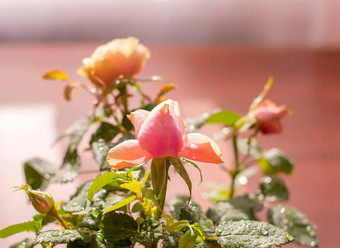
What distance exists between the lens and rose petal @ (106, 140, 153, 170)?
0.35m

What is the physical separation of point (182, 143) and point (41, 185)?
0.87ft

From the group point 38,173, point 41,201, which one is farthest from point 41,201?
point 38,173

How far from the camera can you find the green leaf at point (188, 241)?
0.34 metres

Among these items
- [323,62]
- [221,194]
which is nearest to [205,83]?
[323,62]

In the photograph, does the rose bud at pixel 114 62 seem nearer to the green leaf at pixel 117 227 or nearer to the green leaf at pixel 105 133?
the green leaf at pixel 105 133

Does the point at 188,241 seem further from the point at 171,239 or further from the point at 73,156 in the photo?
the point at 73,156

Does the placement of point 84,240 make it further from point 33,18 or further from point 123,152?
point 33,18

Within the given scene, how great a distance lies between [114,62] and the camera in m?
0.49

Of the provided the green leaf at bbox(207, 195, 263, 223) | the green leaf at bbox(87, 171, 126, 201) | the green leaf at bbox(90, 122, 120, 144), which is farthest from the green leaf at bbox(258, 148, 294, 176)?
the green leaf at bbox(87, 171, 126, 201)

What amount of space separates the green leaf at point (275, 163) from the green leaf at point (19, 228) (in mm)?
407

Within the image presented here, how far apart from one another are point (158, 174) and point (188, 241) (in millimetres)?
56

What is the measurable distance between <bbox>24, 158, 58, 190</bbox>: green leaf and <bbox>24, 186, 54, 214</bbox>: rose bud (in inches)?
6.8

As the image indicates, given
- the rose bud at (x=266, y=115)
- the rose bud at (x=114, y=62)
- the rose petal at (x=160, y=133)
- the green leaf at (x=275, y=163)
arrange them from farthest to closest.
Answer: the green leaf at (x=275, y=163) → the rose bud at (x=266, y=115) → the rose bud at (x=114, y=62) → the rose petal at (x=160, y=133)

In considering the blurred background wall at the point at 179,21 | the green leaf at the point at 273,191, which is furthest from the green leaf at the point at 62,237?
the blurred background wall at the point at 179,21
